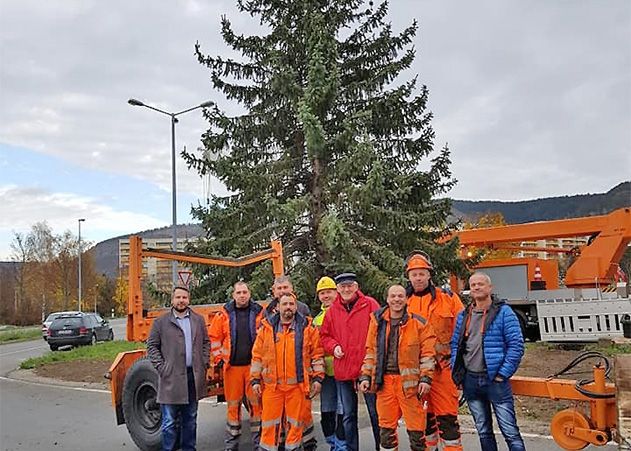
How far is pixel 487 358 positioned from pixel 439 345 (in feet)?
1.46

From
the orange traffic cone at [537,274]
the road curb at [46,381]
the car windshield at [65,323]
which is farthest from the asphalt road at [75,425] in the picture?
the car windshield at [65,323]

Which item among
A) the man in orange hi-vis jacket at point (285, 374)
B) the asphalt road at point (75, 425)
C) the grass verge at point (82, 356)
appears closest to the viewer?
the man in orange hi-vis jacket at point (285, 374)

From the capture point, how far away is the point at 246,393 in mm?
6465

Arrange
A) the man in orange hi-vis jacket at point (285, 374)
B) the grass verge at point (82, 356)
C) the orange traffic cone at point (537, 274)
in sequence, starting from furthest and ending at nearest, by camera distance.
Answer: the orange traffic cone at point (537, 274) → the grass verge at point (82, 356) → the man in orange hi-vis jacket at point (285, 374)

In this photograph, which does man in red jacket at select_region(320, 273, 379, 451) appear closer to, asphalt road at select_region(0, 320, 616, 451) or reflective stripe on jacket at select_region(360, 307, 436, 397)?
reflective stripe on jacket at select_region(360, 307, 436, 397)

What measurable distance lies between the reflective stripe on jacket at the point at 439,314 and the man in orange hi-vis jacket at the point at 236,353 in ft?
5.35

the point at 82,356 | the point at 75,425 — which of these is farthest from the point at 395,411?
the point at 82,356

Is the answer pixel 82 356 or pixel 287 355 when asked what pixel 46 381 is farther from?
pixel 287 355

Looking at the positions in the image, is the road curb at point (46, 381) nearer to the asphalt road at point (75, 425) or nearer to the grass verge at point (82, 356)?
the asphalt road at point (75, 425)

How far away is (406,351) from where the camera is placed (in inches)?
207

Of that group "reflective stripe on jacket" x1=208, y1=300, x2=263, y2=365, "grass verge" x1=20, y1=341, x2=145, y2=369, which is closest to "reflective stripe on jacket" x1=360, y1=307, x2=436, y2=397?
"reflective stripe on jacket" x1=208, y1=300, x2=263, y2=365

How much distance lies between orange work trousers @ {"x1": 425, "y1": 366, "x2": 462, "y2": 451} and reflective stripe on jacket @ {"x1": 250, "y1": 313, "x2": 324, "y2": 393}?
1014 mm

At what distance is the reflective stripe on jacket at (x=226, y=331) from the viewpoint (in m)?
6.49

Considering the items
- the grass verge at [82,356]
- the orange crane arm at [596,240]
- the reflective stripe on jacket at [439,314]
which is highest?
the orange crane arm at [596,240]
